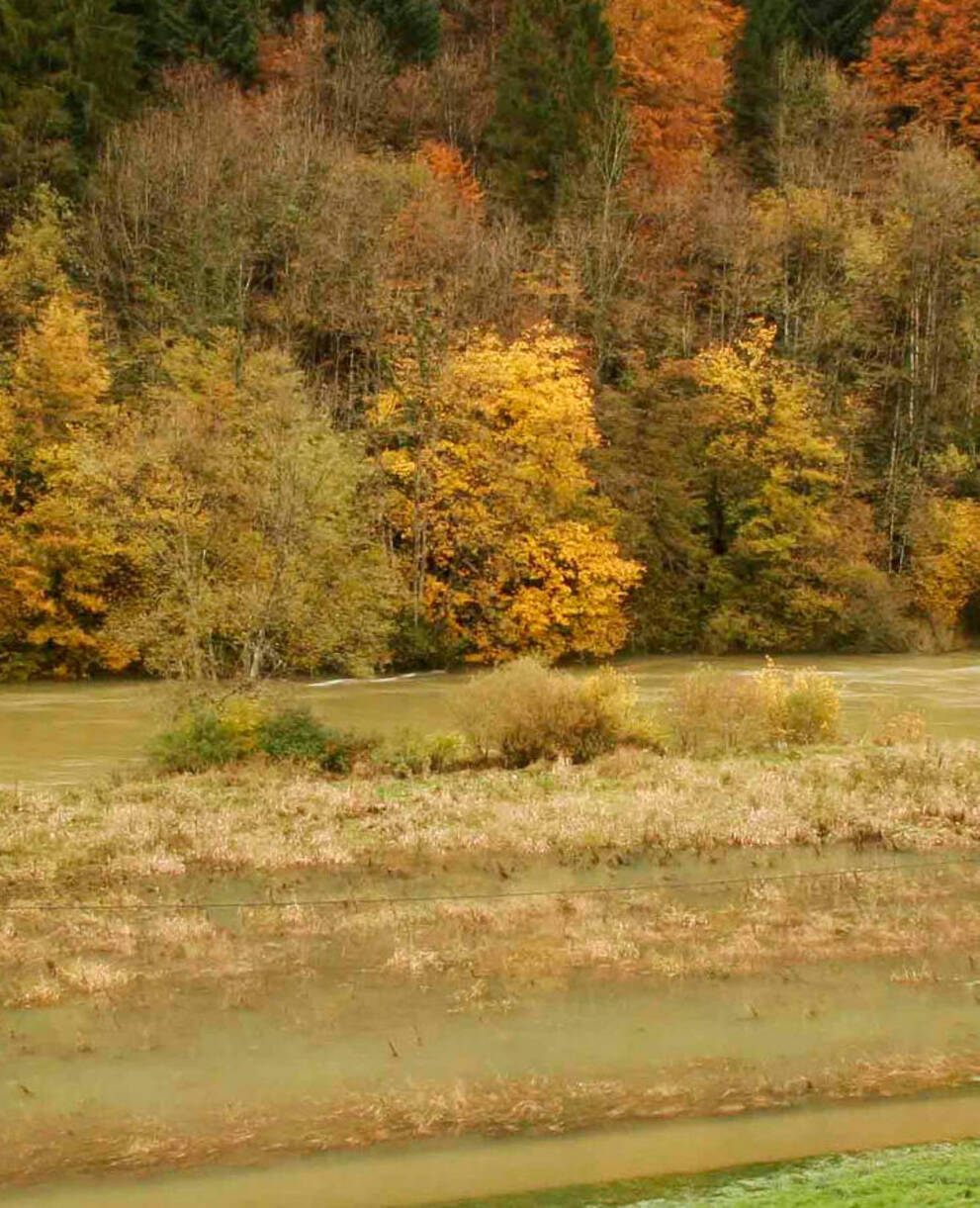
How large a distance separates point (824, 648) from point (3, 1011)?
43.0m

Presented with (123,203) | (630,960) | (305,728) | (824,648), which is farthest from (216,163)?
(630,960)

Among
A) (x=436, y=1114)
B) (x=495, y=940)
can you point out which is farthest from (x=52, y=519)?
(x=436, y=1114)

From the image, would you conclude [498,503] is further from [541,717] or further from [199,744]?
[199,744]

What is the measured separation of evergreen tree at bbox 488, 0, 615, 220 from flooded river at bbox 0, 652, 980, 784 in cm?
2397

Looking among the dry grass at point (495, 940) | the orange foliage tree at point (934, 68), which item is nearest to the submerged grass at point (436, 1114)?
the dry grass at point (495, 940)

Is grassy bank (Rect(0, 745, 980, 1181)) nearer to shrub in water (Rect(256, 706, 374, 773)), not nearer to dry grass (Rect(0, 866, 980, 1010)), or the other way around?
dry grass (Rect(0, 866, 980, 1010))

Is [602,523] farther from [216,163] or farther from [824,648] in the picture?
[216,163]

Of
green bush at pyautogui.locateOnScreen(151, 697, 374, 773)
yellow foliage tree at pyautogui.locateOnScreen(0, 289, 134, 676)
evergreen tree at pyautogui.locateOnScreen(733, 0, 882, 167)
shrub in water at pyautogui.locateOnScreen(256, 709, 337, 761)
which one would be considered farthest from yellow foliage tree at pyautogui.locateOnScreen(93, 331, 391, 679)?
evergreen tree at pyautogui.locateOnScreen(733, 0, 882, 167)

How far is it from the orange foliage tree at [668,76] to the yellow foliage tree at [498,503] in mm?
25065

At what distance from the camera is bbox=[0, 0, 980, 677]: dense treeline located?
43.9 meters

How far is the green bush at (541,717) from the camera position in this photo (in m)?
26.8

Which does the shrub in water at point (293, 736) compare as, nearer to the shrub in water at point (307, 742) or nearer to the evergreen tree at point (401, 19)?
the shrub in water at point (307, 742)

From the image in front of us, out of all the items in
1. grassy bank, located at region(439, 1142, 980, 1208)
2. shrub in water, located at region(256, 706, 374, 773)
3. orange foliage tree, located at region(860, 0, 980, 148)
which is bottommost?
grassy bank, located at region(439, 1142, 980, 1208)

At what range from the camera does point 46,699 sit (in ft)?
125
